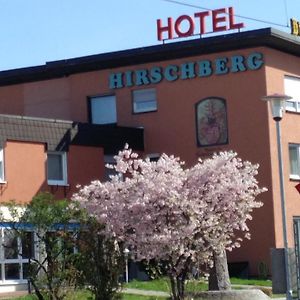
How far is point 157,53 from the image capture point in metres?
42.2

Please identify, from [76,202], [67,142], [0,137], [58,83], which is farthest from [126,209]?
[58,83]

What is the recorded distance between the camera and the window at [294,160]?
137 ft

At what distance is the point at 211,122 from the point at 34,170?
8.46 meters

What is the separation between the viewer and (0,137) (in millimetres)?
34781

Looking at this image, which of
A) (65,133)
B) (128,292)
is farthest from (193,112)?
(128,292)

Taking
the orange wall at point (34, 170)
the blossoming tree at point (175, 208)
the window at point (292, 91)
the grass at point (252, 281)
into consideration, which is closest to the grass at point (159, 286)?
the grass at point (252, 281)

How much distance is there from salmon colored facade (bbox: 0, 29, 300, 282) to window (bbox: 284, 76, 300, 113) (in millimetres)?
282

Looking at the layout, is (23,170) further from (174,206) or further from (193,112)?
(174,206)

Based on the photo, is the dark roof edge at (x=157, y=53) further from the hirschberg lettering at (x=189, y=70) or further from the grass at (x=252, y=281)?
the grass at (x=252, y=281)

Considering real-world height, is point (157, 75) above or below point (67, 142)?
above

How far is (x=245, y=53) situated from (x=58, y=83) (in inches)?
362

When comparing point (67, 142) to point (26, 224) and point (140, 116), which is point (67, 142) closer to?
point (140, 116)

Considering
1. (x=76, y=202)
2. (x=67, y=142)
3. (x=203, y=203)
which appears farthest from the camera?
(x=67, y=142)

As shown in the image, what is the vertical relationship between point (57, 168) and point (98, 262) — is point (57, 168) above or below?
above
